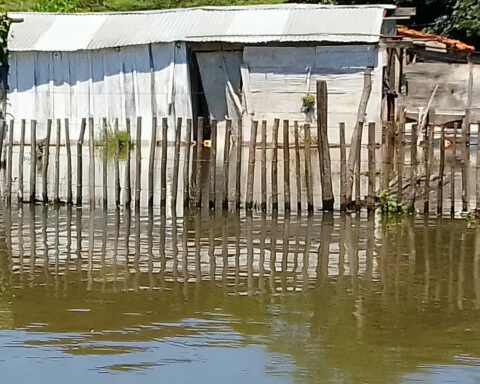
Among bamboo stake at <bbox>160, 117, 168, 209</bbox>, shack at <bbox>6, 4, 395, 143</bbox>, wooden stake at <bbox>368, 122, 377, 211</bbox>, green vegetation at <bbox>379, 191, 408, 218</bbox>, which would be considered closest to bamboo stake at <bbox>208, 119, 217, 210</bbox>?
bamboo stake at <bbox>160, 117, 168, 209</bbox>

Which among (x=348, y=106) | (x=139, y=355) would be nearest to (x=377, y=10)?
(x=348, y=106)

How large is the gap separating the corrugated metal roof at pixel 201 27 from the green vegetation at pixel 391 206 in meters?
8.91

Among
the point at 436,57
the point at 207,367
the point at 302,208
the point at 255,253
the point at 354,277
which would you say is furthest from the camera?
the point at 436,57

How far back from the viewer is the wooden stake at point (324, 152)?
12883mm

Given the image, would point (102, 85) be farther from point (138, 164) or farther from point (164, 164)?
point (164, 164)

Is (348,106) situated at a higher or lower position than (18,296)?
higher

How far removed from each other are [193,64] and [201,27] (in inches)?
45.1

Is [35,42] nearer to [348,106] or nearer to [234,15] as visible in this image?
[234,15]

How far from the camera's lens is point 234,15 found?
23188 mm

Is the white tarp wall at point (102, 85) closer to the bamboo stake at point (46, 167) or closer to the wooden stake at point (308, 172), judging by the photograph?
the bamboo stake at point (46, 167)

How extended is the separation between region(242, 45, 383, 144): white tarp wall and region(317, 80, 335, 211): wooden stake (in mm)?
8513

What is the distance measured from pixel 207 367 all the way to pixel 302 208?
6.39 metres

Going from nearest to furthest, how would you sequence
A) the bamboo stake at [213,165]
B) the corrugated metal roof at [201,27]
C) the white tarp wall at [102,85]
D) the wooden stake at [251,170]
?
the wooden stake at [251,170] → the bamboo stake at [213,165] → the corrugated metal roof at [201,27] → the white tarp wall at [102,85]

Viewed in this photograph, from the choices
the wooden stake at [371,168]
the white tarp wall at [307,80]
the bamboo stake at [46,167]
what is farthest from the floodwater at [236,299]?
the white tarp wall at [307,80]
